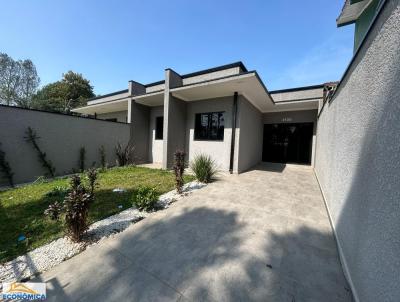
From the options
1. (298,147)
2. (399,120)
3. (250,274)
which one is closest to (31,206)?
(250,274)

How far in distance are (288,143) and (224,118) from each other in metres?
5.35

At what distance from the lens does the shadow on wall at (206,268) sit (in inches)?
62.4

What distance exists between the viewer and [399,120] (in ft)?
3.33

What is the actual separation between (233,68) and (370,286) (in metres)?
7.25

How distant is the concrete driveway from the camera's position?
1.60 meters

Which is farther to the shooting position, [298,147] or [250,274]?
[298,147]

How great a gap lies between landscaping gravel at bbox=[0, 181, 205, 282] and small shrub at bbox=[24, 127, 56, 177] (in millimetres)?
5122

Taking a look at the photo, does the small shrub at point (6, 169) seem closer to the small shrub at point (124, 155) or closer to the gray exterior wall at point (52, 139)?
the gray exterior wall at point (52, 139)

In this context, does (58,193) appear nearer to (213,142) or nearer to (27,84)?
(213,142)

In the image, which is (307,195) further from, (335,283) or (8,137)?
(8,137)

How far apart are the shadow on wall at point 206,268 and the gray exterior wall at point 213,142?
4.82 metres

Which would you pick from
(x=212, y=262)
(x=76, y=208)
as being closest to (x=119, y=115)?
(x=76, y=208)

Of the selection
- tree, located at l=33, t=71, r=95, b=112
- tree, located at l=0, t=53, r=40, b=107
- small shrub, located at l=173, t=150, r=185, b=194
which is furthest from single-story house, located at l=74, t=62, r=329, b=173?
tree, located at l=0, t=53, r=40, b=107

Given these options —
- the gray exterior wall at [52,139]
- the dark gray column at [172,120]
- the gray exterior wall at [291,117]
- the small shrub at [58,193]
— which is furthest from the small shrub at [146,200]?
the gray exterior wall at [291,117]
